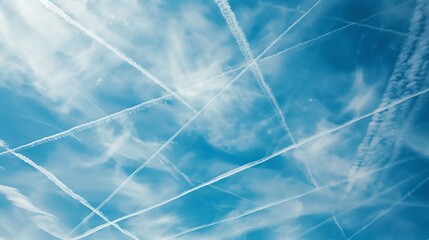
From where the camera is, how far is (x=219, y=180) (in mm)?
2684

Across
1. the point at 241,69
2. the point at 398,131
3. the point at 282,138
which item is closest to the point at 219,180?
the point at 282,138

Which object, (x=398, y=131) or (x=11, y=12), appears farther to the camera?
(x=398, y=131)

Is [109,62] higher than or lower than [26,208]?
higher

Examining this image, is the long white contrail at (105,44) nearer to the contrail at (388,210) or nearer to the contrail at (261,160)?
the contrail at (261,160)

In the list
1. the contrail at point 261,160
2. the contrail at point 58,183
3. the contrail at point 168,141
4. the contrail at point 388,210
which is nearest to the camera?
the contrail at point 168,141

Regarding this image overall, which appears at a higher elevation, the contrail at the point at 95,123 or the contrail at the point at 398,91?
the contrail at the point at 95,123

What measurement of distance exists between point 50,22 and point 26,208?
6.51 feet

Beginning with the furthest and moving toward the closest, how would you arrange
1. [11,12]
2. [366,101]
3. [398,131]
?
[398,131] → [366,101] → [11,12]

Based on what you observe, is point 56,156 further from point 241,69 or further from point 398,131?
point 398,131

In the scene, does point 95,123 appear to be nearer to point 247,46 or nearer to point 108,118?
point 108,118

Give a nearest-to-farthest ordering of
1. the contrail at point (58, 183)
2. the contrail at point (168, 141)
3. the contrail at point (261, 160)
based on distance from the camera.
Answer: the contrail at point (168, 141) → the contrail at point (261, 160) → the contrail at point (58, 183)

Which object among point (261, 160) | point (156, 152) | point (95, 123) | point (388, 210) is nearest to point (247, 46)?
point (261, 160)

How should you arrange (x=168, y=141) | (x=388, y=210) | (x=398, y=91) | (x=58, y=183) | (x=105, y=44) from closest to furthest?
(x=105, y=44) < (x=398, y=91) < (x=168, y=141) < (x=58, y=183) < (x=388, y=210)

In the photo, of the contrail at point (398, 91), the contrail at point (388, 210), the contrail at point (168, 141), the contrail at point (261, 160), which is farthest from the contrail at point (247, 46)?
the contrail at point (388, 210)
